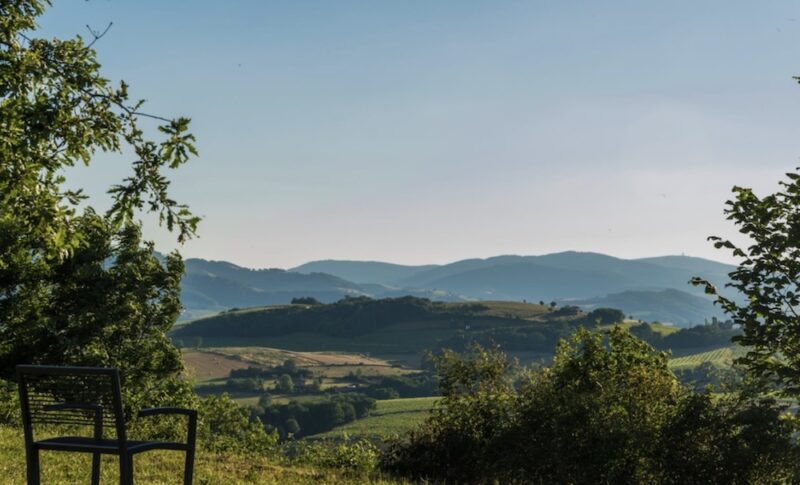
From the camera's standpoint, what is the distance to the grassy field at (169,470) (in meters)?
9.59

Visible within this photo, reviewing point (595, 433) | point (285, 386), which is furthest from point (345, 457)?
point (285, 386)

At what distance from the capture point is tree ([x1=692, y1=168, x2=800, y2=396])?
9.95 m

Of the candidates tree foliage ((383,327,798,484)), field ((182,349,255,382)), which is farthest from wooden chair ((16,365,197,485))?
field ((182,349,255,382))

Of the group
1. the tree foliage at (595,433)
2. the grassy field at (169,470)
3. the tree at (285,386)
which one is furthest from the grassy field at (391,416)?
the grassy field at (169,470)

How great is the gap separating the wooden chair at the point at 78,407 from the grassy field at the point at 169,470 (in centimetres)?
368

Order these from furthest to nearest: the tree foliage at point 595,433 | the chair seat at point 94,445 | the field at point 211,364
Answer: the field at point 211,364, the tree foliage at point 595,433, the chair seat at point 94,445

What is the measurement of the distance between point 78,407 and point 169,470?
563cm

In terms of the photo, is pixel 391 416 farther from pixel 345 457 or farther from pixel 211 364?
pixel 345 457

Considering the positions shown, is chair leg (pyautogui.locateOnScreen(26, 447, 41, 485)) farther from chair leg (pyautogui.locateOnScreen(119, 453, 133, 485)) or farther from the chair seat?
chair leg (pyautogui.locateOnScreen(119, 453, 133, 485))

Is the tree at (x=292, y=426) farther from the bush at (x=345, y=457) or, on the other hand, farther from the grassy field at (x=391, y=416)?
the bush at (x=345, y=457)

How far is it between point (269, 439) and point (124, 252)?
14.7 m

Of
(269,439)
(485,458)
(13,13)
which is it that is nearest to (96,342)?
(269,439)

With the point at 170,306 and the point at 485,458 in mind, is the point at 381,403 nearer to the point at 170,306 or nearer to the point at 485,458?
the point at 170,306

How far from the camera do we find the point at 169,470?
10.4 metres
